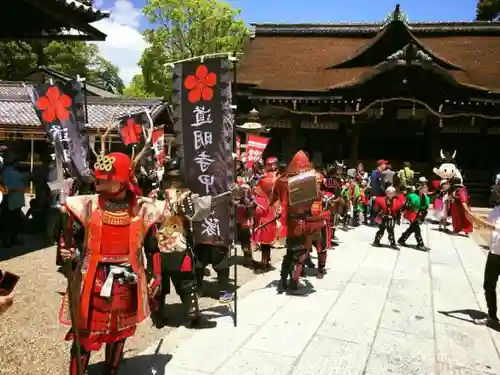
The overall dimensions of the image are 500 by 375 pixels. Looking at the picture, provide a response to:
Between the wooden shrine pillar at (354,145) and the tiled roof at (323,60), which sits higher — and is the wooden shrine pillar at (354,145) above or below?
below

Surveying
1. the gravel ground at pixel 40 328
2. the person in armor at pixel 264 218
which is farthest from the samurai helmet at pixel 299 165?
the gravel ground at pixel 40 328

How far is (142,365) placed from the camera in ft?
12.6

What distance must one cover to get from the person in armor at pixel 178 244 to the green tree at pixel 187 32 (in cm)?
2210

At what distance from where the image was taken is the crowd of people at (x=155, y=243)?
119 inches

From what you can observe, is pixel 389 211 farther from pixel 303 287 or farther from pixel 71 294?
pixel 71 294

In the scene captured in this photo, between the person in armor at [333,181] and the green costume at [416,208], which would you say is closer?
the person in armor at [333,181]

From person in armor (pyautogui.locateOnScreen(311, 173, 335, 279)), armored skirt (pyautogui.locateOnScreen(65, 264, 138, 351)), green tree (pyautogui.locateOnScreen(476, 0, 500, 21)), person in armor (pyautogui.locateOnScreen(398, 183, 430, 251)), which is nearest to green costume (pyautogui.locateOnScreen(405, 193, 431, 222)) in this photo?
person in armor (pyautogui.locateOnScreen(398, 183, 430, 251))

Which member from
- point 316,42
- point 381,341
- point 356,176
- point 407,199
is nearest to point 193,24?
point 316,42

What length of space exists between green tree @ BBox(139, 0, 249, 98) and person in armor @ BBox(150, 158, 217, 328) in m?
22.1

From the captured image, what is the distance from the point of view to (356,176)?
12.8m

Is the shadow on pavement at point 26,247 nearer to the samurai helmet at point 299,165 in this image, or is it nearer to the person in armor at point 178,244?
the person in armor at point 178,244

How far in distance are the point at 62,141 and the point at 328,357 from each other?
13.8ft

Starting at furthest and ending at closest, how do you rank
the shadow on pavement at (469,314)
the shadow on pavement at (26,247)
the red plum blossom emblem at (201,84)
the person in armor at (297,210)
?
the shadow on pavement at (26,247) < the person in armor at (297,210) < the shadow on pavement at (469,314) < the red plum blossom emblem at (201,84)

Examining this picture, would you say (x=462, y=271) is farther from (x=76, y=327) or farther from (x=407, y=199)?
(x=76, y=327)
